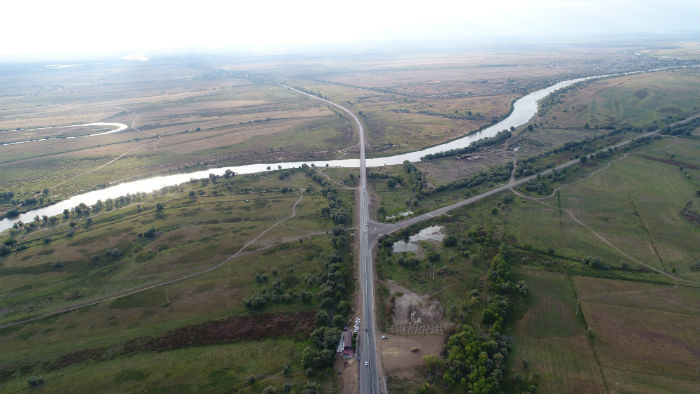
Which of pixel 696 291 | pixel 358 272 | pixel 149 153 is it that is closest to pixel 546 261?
pixel 696 291

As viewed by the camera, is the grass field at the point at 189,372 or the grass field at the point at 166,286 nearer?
the grass field at the point at 189,372

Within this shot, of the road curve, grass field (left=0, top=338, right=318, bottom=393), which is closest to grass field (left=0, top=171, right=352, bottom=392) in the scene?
grass field (left=0, top=338, right=318, bottom=393)

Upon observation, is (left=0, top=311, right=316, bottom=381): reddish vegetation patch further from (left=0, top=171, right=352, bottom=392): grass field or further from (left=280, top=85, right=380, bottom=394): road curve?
(left=280, top=85, right=380, bottom=394): road curve

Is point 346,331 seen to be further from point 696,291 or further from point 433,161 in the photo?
point 433,161

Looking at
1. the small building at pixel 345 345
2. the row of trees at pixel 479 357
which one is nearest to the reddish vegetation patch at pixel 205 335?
the small building at pixel 345 345

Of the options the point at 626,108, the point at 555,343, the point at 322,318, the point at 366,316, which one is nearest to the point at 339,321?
the point at 322,318

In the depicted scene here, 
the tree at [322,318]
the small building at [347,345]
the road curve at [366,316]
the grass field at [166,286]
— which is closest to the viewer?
the road curve at [366,316]

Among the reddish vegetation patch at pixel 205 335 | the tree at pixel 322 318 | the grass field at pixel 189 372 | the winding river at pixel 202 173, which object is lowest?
the grass field at pixel 189 372

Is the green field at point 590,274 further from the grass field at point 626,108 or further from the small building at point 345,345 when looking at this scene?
the grass field at point 626,108
